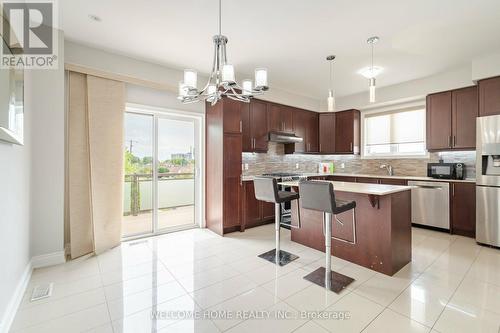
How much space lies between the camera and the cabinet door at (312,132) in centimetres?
551

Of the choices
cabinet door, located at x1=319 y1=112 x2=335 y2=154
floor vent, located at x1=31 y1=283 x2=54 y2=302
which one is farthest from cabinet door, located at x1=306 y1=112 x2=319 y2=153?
floor vent, located at x1=31 y1=283 x2=54 y2=302

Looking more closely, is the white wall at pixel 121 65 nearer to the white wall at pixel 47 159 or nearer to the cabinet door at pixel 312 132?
the white wall at pixel 47 159

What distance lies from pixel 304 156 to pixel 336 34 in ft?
10.9

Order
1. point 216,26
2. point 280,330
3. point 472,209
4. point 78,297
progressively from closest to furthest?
point 280,330, point 78,297, point 216,26, point 472,209

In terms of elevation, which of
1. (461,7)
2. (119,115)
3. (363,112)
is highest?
Result: (461,7)

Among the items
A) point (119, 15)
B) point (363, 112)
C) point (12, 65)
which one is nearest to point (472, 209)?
point (363, 112)

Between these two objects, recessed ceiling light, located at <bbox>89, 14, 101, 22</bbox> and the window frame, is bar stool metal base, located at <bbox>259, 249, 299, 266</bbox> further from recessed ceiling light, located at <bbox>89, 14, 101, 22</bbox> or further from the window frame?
the window frame

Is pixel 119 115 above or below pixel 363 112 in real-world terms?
below

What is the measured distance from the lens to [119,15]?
247cm

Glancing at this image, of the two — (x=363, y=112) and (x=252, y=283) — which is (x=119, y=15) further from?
(x=363, y=112)

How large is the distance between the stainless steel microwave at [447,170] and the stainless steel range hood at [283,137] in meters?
2.49

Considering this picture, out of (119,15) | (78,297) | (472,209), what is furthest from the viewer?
(472,209)

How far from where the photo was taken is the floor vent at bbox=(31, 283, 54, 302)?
2090mm

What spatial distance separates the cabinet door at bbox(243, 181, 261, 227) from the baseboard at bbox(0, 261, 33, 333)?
112 inches
